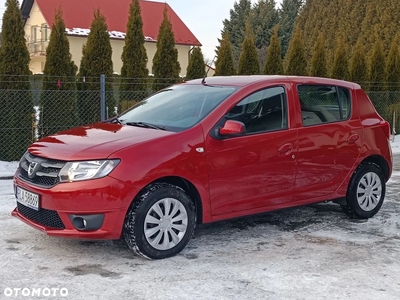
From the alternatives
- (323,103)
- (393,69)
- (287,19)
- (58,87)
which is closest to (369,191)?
(323,103)

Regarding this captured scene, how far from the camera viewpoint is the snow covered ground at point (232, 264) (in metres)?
3.98

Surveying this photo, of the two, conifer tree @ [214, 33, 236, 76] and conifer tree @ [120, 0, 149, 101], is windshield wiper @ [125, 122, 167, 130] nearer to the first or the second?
conifer tree @ [120, 0, 149, 101]

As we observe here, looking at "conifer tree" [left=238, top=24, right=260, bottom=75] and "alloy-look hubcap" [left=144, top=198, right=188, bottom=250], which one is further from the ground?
"conifer tree" [left=238, top=24, right=260, bottom=75]

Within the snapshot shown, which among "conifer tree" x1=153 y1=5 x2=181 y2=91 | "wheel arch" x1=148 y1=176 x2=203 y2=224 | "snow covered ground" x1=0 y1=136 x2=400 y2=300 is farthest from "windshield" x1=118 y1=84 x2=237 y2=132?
"conifer tree" x1=153 y1=5 x2=181 y2=91

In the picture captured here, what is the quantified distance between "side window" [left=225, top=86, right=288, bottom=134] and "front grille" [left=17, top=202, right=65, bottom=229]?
1832 mm

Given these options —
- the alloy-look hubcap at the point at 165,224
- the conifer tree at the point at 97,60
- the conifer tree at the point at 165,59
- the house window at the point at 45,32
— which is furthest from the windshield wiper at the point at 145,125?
the house window at the point at 45,32

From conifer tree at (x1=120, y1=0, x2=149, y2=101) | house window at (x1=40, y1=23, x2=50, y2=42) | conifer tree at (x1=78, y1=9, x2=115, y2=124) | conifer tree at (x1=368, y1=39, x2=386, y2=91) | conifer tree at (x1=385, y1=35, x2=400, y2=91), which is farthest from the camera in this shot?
house window at (x1=40, y1=23, x2=50, y2=42)

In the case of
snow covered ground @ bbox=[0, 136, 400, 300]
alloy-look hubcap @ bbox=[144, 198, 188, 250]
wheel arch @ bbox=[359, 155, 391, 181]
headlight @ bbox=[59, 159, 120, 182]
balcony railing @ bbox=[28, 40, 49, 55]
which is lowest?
snow covered ground @ bbox=[0, 136, 400, 300]

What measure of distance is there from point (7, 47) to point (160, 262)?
801 centimetres

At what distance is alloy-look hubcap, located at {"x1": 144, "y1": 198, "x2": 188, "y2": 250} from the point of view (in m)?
4.61

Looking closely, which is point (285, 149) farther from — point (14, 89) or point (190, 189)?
point (14, 89)

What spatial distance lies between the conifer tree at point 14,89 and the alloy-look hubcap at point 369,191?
22.3 feet

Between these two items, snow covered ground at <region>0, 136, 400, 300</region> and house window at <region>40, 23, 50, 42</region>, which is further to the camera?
house window at <region>40, 23, 50, 42</region>

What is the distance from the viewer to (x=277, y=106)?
18.1ft
